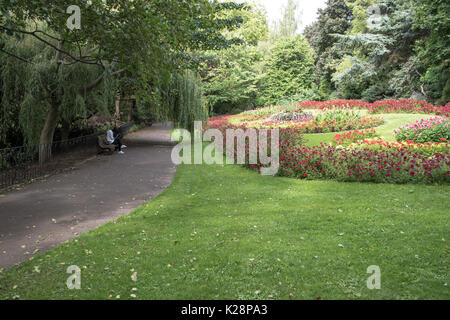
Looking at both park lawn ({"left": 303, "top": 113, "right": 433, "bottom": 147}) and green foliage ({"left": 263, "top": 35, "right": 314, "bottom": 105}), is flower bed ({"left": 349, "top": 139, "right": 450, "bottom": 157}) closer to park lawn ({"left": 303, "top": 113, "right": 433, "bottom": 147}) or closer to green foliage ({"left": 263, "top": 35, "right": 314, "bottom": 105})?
park lawn ({"left": 303, "top": 113, "right": 433, "bottom": 147})

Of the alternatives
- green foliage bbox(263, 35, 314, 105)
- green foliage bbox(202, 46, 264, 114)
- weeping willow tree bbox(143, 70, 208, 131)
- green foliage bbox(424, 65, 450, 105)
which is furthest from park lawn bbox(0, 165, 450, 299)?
green foliage bbox(263, 35, 314, 105)

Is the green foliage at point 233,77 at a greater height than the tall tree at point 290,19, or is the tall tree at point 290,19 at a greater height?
the tall tree at point 290,19

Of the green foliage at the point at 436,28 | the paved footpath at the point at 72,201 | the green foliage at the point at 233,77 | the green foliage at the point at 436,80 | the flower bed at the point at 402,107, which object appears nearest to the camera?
the paved footpath at the point at 72,201

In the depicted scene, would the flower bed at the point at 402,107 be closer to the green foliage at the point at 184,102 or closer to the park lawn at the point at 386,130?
the park lawn at the point at 386,130

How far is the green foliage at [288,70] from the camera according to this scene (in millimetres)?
33594

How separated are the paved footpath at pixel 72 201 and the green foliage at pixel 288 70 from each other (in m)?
23.7

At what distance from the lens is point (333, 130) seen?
52.3ft

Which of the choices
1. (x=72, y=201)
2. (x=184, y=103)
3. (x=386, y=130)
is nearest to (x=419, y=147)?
(x=386, y=130)

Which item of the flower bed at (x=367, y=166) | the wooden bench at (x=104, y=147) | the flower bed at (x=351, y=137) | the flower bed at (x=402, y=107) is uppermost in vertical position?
the flower bed at (x=402, y=107)

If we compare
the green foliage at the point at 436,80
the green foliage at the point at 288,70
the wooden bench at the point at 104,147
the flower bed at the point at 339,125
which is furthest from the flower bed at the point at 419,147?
the green foliage at the point at 288,70

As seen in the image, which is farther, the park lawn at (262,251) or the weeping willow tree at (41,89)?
the weeping willow tree at (41,89)

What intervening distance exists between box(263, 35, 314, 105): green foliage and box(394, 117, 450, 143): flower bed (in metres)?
21.6

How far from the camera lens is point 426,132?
1153cm

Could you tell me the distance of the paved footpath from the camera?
17.1ft
